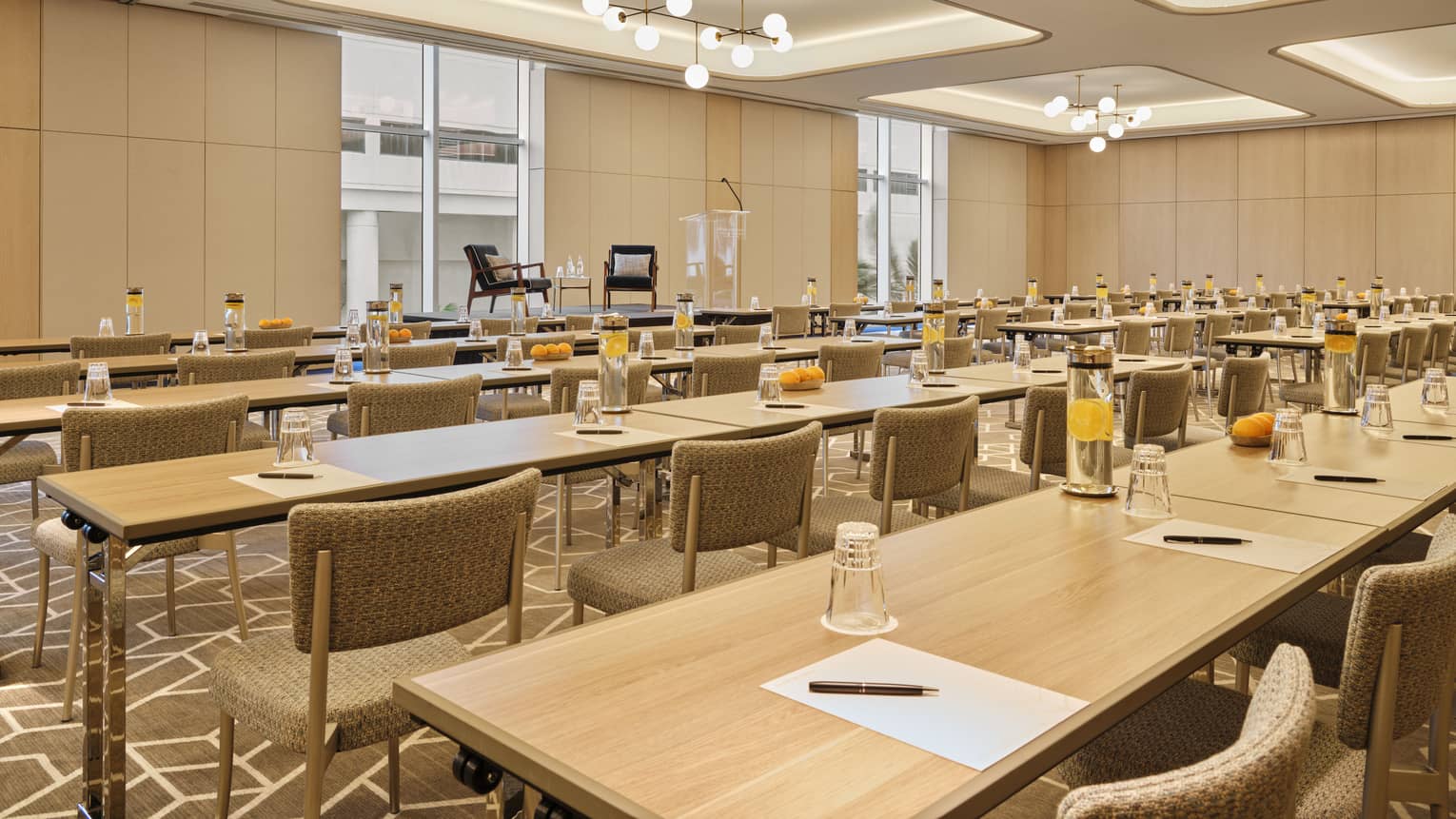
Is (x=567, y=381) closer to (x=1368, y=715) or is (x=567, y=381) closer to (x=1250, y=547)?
(x=1250, y=547)

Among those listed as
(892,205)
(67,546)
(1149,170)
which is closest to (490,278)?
(67,546)

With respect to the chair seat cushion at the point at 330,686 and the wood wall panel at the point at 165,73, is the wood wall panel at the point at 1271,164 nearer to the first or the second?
the wood wall panel at the point at 165,73

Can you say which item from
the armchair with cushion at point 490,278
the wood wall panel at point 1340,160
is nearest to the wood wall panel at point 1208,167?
the wood wall panel at point 1340,160

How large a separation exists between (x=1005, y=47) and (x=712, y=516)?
10197 millimetres

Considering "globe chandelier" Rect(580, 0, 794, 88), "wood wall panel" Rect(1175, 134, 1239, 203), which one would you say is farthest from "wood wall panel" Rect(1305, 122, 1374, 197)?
"globe chandelier" Rect(580, 0, 794, 88)

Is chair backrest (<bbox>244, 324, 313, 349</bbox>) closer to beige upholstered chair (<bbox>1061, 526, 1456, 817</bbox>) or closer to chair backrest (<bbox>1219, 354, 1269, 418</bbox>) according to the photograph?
chair backrest (<bbox>1219, 354, 1269, 418</bbox>)

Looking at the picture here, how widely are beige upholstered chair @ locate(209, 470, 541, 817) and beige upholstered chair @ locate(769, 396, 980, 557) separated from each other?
1.18 m

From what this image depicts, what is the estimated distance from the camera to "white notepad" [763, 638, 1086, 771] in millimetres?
1192

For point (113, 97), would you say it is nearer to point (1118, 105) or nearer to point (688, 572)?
point (688, 572)

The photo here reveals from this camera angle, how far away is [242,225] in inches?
429

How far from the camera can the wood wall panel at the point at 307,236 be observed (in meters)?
11.2

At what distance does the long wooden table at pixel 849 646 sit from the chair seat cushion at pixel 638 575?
0.88 meters

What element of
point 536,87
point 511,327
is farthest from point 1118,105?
point 511,327

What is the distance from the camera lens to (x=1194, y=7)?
32.7ft
